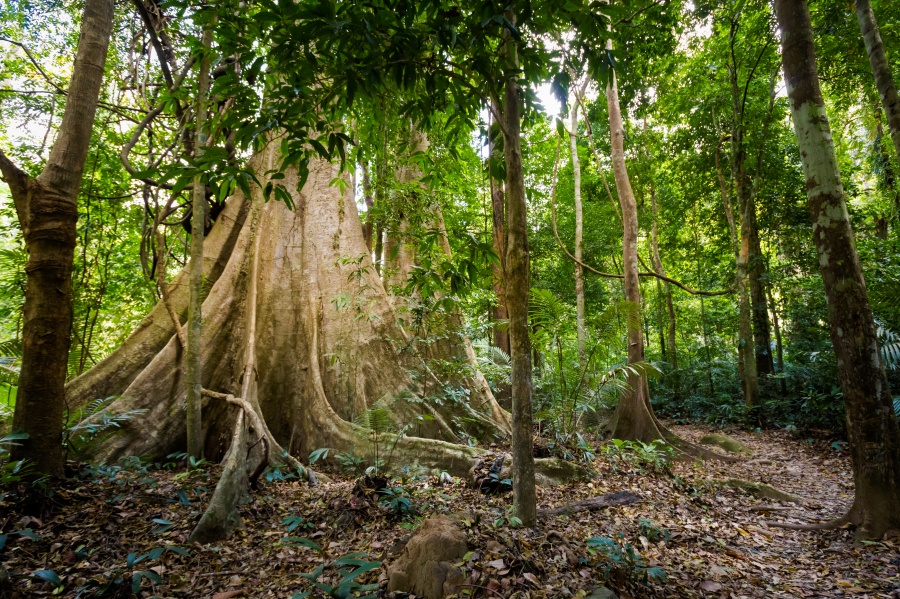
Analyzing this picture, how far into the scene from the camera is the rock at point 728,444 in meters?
8.44

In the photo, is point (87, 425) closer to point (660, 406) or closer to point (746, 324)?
point (746, 324)

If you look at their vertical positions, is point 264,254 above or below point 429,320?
above

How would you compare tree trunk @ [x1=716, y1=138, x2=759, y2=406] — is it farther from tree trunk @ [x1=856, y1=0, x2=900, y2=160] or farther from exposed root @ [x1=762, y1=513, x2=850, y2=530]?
exposed root @ [x1=762, y1=513, x2=850, y2=530]

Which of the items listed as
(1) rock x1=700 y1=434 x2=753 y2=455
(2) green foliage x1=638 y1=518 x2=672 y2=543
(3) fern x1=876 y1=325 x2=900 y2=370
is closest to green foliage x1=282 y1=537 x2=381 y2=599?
(2) green foliage x1=638 y1=518 x2=672 y2=543

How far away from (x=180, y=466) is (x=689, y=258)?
1728cm

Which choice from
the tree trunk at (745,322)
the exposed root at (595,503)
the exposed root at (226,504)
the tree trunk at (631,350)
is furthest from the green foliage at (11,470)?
the tree trunk at (745,322)

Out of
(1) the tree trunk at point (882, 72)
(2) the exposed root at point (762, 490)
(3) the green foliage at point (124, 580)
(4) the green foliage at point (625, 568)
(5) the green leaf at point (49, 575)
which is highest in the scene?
(1) the tree trunk at point (882, 72)

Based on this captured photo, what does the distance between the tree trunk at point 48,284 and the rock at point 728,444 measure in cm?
1020

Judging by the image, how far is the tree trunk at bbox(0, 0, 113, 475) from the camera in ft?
11.2

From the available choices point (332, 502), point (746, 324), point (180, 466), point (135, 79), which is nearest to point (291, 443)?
point (180, 466)

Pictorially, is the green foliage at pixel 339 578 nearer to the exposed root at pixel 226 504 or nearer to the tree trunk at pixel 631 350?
the exposed root at pixel 226 504

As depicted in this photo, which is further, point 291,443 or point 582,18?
point 291,443

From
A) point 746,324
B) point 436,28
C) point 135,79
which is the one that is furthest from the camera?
point 746,324

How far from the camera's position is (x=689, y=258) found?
16.6m
